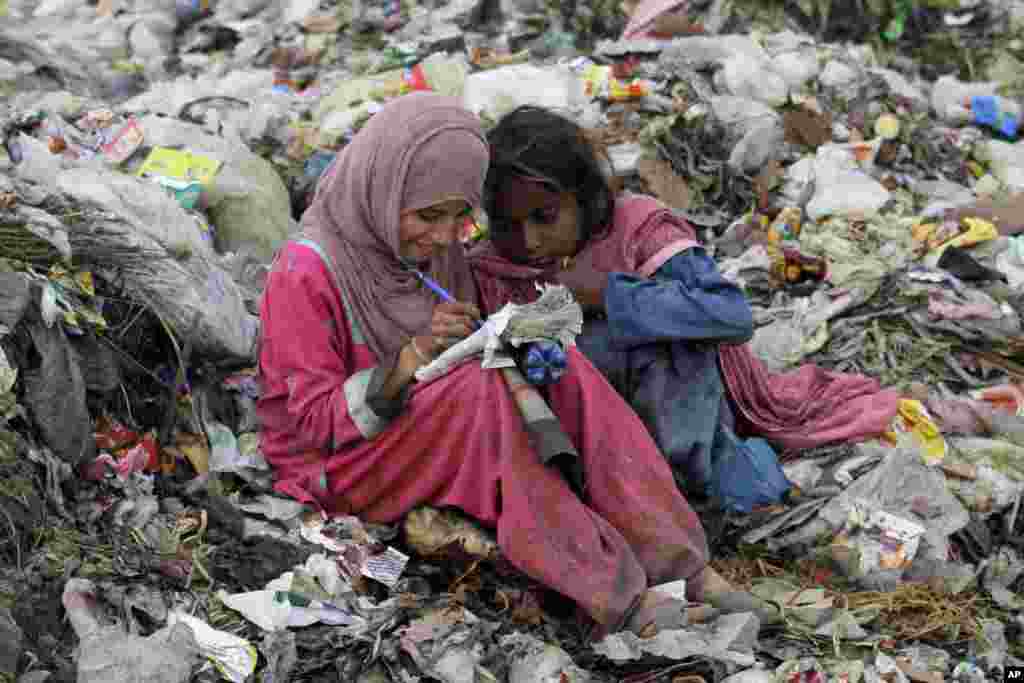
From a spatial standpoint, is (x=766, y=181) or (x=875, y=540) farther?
(x=766, y=181)

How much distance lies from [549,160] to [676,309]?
532mm

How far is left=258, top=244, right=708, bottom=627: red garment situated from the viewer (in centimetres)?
284

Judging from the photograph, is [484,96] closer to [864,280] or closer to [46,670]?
[864,280]

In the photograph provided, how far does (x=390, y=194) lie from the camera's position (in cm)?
293

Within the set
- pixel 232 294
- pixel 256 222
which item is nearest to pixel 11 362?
pixel 232 294

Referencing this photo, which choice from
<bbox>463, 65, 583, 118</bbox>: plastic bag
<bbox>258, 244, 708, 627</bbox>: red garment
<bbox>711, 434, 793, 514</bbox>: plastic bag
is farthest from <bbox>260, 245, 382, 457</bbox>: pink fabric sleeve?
<bbox>463, 65, 583, 118</bbox>: plastic bag

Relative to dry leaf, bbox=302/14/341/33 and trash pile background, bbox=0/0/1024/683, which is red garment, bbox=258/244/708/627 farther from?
dry leaf, bbox=302/14/341/33

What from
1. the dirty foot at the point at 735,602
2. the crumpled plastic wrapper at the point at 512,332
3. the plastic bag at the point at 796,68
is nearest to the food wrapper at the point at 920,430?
the dirty foot at the point at 735,602

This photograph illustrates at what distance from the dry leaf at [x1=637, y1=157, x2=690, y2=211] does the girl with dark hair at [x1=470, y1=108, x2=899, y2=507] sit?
1.43 meters

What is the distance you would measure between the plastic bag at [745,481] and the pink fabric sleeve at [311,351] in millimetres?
1126

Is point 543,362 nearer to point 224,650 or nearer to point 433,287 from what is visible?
point 433,287

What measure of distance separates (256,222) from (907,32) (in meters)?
4.75

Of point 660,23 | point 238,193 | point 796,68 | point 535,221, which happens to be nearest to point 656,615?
point 535,221

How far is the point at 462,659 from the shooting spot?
2766 millimetres
